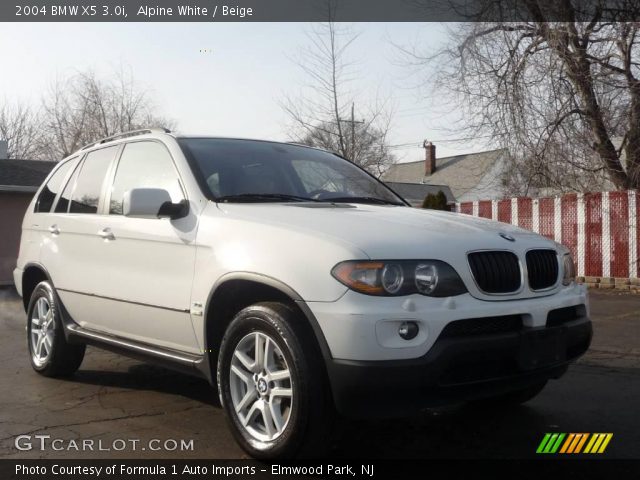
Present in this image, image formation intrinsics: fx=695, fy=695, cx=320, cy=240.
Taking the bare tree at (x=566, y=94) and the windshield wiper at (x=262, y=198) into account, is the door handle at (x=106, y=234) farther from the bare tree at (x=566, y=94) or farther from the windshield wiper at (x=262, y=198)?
the bare tree at (x=566, y=94)

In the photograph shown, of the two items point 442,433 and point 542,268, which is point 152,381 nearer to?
point 442,433

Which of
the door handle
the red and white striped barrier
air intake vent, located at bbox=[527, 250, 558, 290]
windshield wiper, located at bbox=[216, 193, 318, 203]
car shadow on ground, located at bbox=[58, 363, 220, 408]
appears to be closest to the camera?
air intake vent, located at bbox=[527, 250, 558, 290]

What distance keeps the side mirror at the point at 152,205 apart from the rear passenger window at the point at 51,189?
6.81 ft

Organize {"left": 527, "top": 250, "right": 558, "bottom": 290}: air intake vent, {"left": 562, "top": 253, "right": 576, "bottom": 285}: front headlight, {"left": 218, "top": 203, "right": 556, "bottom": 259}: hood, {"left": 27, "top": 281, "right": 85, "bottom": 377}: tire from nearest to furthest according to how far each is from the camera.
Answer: {"left": 218, "top": 203, "right": 556, "bottom": 259}: hood → {"left": 527, "top": 250, "right": 558, "bottom": 290}: air intake vent → {"left": 562, "top": 253, "right": 576, "bottom": 285}: front headlight → {"left": 27, "top": 281, "right": 85, "bottom": 377}: tire

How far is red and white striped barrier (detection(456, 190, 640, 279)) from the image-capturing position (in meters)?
13.1

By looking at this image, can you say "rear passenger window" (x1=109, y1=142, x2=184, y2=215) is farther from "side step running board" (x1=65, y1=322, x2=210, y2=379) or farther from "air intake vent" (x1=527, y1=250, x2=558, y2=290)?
"air intake vent" (x1=527, y1=250, x2=558, y2=290)

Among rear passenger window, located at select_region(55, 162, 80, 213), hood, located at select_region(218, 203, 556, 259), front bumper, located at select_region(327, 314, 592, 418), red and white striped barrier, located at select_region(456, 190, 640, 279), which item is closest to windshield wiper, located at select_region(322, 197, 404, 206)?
hood, located at select_region(218, 203, 556, 259)

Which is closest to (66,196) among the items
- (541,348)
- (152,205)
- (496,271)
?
(152,205)

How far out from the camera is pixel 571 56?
1420cm

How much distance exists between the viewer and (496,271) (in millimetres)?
3537

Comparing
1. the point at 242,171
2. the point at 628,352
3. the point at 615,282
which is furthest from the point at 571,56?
the point at 242,171

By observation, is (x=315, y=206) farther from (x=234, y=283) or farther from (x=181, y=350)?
(x=181, y=350)

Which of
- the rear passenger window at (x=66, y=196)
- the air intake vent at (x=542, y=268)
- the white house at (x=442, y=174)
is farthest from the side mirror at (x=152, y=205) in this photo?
the white house at (x=442, y=174)

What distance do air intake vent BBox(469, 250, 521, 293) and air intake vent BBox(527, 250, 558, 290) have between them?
142 millimetres
